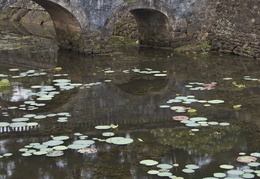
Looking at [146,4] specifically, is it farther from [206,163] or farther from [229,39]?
[206,163]

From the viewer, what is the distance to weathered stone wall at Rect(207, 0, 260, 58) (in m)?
12.7

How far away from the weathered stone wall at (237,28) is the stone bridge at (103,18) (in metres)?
0.77

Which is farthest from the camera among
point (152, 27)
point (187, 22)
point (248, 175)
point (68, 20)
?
point (152, 27)

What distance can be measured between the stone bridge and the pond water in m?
1.78

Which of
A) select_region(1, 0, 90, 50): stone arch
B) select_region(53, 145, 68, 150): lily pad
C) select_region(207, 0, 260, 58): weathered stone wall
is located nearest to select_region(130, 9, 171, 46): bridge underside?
select_region(207, 0, 260, 58): weathered stone wall

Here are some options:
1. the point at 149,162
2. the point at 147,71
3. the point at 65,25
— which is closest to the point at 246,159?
the point at 149,162

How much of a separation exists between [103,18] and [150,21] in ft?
6.56

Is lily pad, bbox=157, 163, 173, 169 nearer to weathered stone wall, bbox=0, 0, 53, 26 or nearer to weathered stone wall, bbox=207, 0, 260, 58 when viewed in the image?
weathered stone wall, bbox=207, 0, 260, 58

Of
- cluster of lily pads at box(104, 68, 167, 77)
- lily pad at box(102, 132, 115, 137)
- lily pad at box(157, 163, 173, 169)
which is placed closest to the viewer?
lily pad at box(157, 163, 173, 169)

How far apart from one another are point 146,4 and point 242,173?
30.8 feet

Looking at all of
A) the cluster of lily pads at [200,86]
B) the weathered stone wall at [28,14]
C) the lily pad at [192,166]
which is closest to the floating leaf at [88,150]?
the lily pad at [192,166]

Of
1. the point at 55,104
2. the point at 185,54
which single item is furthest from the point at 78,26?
the point at 55,104

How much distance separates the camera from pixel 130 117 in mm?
7281

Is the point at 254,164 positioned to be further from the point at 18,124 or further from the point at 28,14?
the point at 28,14
